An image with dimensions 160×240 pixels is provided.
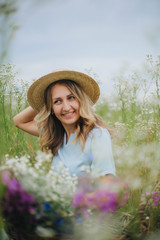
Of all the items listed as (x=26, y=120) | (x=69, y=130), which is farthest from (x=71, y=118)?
(x=26, y=120)

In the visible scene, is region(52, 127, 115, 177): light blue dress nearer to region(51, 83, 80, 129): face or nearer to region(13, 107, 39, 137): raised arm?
region(51, 83, 80, 129): face

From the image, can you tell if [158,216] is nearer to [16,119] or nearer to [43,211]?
[43,211]

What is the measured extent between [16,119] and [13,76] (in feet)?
1.71

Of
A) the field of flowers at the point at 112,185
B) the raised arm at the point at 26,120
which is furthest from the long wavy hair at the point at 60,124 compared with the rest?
the field of flowers at the point at 112,185

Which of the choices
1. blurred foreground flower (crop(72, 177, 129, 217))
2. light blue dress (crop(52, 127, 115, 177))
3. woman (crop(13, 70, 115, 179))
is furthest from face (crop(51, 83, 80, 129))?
blurred foreground flower (crop(72, 177, 129, 217))

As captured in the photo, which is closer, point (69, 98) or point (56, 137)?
point (69, 98)

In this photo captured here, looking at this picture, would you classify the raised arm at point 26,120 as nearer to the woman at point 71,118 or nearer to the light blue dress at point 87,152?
the woman at point 71,118

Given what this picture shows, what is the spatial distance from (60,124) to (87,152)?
23.0 inches

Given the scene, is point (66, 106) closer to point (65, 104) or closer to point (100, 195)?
→ point (65, 104)

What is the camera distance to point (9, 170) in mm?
1260

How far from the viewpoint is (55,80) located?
2.14 m

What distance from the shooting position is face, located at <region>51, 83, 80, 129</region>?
2086 mm

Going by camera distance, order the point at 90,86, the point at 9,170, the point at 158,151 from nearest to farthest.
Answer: the point at 9,170 < the point at 158,151 < the point at 90,86

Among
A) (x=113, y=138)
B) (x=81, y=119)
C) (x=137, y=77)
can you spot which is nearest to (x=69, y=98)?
(x=81, y=119)
